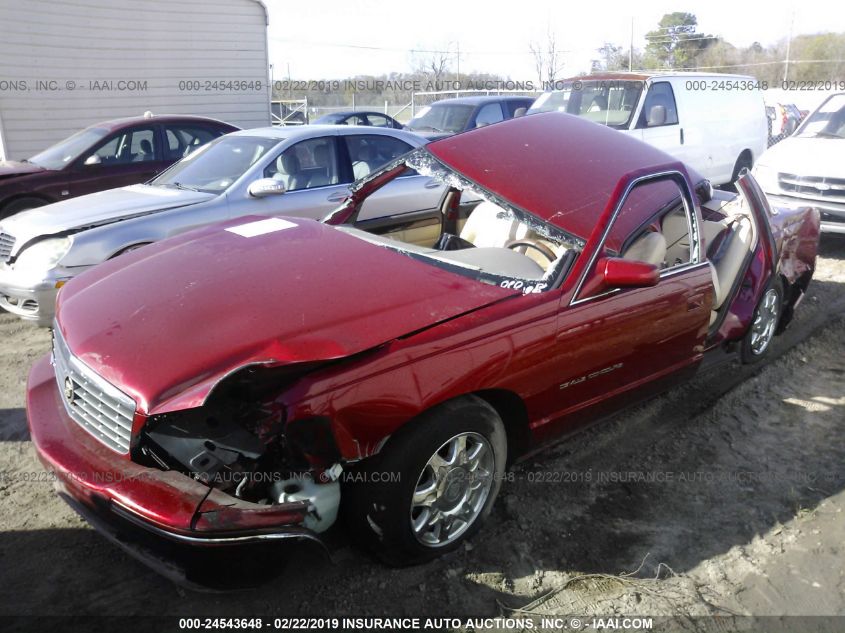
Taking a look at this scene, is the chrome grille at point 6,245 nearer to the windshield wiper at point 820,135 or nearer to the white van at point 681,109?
the white van at point 681,109

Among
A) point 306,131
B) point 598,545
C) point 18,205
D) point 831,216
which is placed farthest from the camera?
point 831,216

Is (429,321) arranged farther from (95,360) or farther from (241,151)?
(241,151)

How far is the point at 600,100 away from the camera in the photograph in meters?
10.0

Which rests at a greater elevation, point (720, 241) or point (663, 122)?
point (663, 122)

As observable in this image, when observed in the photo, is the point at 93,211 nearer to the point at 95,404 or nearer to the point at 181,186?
the point at 181,186

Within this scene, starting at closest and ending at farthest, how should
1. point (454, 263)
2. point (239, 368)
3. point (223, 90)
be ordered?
point (239, 368) → point (454, 263) → point (223, 90)

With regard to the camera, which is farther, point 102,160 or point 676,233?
point 102,160

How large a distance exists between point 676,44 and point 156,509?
56.6 metres

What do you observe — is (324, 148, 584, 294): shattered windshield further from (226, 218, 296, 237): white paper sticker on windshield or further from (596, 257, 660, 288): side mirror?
(226, 218, 296, 237): white paper sticker on windshield

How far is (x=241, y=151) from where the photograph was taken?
6.31m

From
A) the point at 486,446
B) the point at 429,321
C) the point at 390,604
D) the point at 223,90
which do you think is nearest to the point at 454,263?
the point at 429,321

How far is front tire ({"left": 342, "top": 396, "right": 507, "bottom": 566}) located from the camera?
267 centimetres

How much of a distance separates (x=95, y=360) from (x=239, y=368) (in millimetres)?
659

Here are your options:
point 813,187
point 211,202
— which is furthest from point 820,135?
point 211,202
